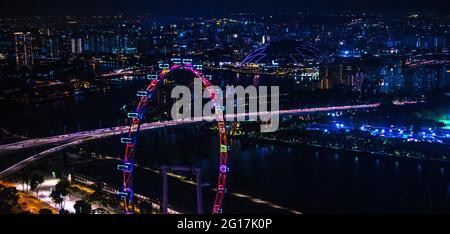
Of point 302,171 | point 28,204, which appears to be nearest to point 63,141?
point 28,204

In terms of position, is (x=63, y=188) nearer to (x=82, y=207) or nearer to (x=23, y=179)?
(x=82, y=207)

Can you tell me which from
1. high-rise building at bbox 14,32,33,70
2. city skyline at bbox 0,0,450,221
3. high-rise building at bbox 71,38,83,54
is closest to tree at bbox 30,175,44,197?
city skyline at bbox 0,0,450,221

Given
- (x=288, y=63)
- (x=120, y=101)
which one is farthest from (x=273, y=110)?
(x=288, y=63)

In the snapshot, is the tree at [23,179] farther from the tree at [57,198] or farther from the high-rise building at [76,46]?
the high-rise building at [76,46]

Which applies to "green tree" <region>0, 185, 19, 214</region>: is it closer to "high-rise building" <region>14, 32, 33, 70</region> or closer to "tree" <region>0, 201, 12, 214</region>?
"tree" <region>0, 201, 12, 214</region>

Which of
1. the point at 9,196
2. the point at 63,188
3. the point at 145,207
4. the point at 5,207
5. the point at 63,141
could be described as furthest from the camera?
the point at 63,141

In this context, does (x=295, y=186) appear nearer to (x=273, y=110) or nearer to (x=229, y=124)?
(x=229, y=124)

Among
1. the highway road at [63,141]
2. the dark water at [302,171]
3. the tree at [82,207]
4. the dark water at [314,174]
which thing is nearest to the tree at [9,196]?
the tree at [82,207]
